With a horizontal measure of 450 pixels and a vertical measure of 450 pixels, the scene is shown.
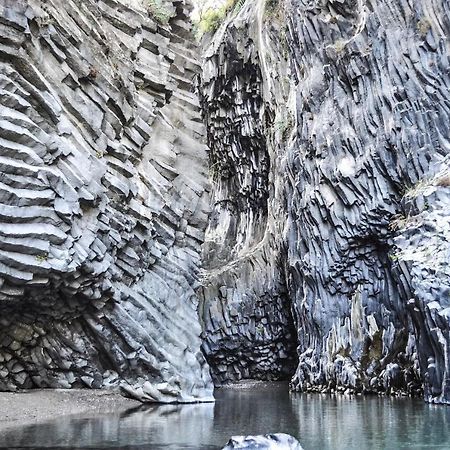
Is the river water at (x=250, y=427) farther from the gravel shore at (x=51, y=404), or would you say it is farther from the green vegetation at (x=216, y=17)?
the green vegetation at (x=216, y=17)

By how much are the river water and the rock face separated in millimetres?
3633

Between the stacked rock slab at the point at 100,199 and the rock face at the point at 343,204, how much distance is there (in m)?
6.06

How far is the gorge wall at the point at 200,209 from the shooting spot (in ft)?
62.1

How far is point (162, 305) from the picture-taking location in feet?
81.0

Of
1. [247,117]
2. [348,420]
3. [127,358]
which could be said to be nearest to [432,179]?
[348,420]

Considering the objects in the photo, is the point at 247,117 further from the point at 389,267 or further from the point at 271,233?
the point at 389,267

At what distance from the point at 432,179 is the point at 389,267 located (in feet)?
15.9

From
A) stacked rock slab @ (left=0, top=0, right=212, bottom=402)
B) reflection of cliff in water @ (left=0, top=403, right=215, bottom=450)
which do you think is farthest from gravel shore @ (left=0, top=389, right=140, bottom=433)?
reflection of cliff in water @ (left=0, top=403, right=215, bottom=450)

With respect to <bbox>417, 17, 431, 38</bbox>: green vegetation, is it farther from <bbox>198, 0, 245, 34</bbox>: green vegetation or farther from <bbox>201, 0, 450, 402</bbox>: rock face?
<bbox>198, 0, 245, 34</bbox>: green vegetation

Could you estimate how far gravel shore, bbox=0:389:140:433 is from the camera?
16672mm

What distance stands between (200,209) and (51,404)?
1178 centimetres

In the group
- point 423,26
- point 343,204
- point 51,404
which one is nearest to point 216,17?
point 423,26

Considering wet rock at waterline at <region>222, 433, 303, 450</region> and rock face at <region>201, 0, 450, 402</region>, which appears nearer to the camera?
wet rock at waterline at <region>222, 433, 303, 450</region>

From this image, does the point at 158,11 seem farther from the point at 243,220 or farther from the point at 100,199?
the point at 243,220
